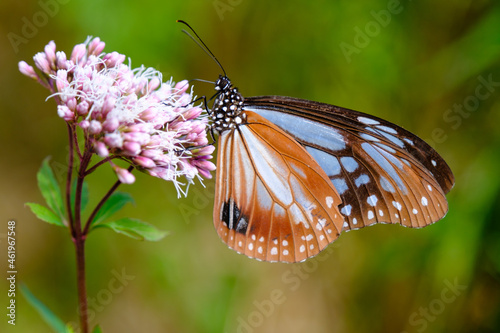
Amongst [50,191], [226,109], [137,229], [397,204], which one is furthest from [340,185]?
[50,191]

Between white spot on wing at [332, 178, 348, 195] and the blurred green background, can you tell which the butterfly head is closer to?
white spot on wing at [332, 178, 348, 195]

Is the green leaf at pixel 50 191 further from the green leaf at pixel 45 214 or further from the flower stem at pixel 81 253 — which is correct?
the flower stem at pixel 81 253

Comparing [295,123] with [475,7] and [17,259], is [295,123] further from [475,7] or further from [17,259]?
[17,259]

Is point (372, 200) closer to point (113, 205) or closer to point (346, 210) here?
point (346, 210)

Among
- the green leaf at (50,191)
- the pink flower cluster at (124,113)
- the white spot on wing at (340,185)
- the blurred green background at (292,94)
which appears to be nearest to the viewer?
the pink flower cluster at (124,113)

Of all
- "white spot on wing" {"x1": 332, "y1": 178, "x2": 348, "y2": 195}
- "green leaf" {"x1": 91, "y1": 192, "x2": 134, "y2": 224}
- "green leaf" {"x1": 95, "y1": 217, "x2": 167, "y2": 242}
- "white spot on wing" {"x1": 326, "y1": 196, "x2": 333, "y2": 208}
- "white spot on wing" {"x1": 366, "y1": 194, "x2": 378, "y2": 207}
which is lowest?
"white spot on wing" {"x1": 366, "y1": 194, "x2": 378, "y2": 207}

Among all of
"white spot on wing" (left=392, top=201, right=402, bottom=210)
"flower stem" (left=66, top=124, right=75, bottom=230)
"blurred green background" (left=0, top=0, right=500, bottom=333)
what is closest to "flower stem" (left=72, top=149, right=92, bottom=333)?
"flower stem" (left=66, top=124, right=75, bottom=230)

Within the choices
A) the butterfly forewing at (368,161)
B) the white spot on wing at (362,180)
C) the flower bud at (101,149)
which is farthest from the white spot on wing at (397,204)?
the flower bud at (101,149)
